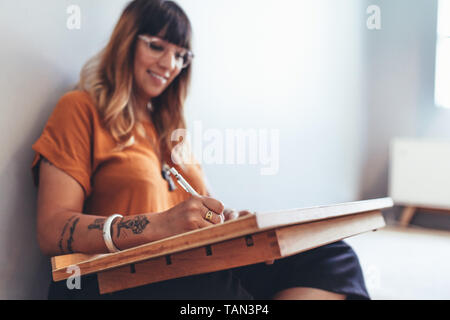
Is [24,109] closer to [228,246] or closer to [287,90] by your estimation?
[228,246]

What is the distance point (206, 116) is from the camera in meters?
1.53

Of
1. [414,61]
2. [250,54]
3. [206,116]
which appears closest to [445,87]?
[414,61]

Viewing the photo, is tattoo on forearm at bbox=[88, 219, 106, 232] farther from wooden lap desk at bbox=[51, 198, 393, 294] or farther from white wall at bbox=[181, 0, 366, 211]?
white wall at bbox=[181, 0, 366, 211]

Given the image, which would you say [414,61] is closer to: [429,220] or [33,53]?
[429,220]

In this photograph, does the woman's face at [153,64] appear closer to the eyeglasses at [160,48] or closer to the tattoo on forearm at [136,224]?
the eyeglasses at [160,48]

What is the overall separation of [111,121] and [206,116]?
0.71m

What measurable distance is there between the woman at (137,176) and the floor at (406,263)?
546 millimetres

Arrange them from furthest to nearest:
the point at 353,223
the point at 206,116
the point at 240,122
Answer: the point at 240,122, the point at 206,116, the point at 353,223

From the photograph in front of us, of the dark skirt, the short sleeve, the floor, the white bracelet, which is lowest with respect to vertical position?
the floor

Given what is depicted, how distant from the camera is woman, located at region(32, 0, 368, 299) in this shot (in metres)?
0.61

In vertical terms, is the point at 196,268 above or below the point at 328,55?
below

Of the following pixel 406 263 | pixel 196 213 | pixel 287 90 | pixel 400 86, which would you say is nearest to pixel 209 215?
pixel 196 213

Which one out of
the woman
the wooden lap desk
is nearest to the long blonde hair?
the woman

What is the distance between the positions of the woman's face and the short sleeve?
0.17 meters
